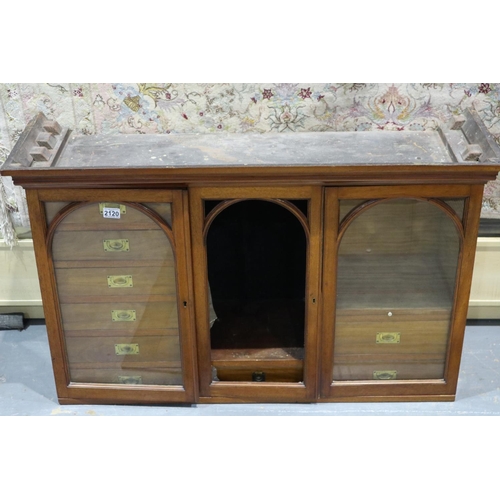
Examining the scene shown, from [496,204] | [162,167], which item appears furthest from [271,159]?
[496,204]

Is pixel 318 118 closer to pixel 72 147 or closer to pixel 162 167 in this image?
pixel 162 167

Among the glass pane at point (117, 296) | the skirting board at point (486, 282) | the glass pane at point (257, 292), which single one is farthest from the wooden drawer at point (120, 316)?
the skirting board at point (486, 282)

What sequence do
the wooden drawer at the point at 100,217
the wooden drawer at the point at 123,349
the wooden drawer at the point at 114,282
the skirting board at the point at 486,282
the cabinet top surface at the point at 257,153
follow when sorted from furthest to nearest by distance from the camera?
1. the skirting board at the point at 486,282
2. the wooden drawer at the point at 123,349
3. the wooden drawer at the point at 114,282
4. the wooden drawer at the point at 100,217
5. the cabinet top surface at the point at 257,153

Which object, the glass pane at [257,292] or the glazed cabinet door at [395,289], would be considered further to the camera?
the glass pane at [257,292]

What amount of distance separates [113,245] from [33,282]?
2.89 feet

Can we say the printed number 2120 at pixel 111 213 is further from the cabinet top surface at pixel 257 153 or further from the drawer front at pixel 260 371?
the drawer front at pixel 260 371

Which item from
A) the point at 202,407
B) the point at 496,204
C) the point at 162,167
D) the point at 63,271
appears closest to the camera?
the point at 162,167

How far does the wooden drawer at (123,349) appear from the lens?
103 inches

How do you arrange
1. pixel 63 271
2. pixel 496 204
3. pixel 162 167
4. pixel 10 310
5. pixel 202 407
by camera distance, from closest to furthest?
pixel 162 167, pixel 63 271, pixel 202 407, pixel 496 204, pixel 10 310

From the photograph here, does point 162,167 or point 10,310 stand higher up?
point 162,167

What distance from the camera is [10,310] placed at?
321 centimetres

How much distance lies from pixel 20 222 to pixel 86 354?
81cm

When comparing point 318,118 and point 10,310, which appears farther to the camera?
point 10,310

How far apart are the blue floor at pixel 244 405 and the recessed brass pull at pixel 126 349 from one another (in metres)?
0.23
